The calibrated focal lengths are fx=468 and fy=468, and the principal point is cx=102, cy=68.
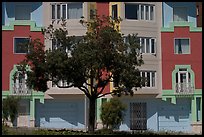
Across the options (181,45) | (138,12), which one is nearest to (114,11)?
(138,12)

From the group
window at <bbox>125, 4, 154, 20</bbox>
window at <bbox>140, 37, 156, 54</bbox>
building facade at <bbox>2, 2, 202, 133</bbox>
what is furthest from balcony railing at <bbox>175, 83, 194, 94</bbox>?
window at <bbox>125, 4, 154, 20</bbox>

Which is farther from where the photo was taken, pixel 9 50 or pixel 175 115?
pixel 175 115

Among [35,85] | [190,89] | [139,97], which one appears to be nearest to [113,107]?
[139,97]

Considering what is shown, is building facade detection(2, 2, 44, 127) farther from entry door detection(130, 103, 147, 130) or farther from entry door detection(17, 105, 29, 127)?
entry door detection(130, 103, 147, 130)

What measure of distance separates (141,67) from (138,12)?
493 centimetres

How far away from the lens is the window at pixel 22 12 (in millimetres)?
42531

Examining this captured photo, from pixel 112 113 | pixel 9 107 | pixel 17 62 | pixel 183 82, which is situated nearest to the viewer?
pixel 9 107

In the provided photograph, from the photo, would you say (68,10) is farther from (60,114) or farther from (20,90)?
(60,114)

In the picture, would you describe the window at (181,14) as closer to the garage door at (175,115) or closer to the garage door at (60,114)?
the garage door at (175,115)

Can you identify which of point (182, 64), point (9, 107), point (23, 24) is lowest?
point (9, 107)

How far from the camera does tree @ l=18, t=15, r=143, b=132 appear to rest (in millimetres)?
21516

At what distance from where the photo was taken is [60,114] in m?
41.3

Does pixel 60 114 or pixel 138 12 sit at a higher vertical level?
pixel 138 12

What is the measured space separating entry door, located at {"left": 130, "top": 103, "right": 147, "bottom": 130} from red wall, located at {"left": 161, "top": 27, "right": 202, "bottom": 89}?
3.79 metres
